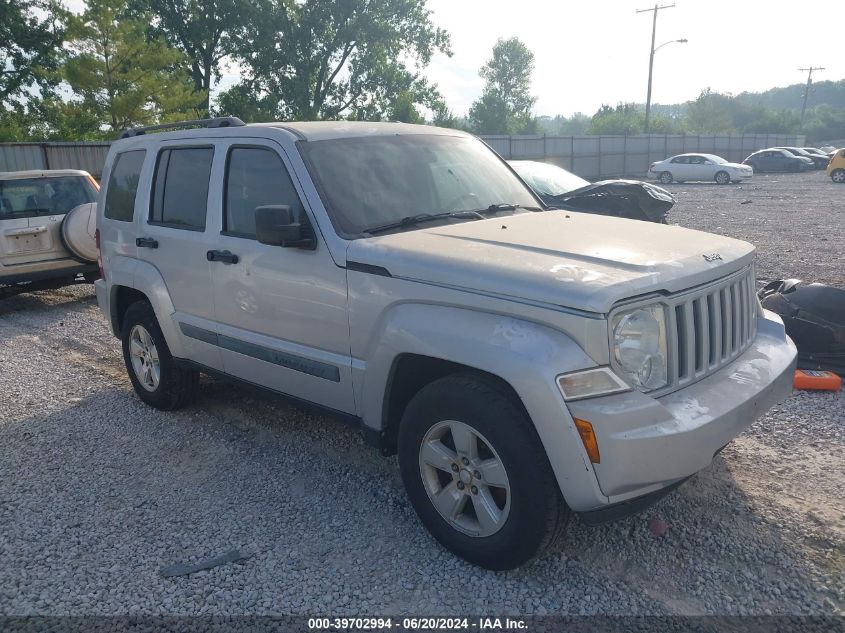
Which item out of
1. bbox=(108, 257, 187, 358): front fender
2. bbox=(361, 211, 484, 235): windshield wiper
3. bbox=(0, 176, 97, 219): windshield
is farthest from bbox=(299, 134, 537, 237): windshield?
bbox=(0, 176, 97, 219): windshield

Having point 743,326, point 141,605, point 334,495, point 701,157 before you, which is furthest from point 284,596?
point 701,157

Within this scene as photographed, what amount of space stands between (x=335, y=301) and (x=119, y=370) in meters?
3.80

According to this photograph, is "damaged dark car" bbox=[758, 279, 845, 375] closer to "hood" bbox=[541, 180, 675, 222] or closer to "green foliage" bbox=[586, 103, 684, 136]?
"hood" bbox=[541, 180, 675, 222]

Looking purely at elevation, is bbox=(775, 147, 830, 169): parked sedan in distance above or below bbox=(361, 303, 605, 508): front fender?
below

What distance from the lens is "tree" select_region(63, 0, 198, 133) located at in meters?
24.8

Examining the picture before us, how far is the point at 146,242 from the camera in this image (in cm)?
505

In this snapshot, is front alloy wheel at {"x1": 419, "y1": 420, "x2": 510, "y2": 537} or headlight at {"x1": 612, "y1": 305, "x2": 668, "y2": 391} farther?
front alloy wheel at {"x1": 419, "y1": 420, "x2": 510, "y2": 537}

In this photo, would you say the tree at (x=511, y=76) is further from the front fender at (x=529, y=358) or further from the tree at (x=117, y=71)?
the front fender at (x=529, y=358)

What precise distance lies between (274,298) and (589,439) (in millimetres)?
2083

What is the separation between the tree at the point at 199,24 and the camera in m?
39.5

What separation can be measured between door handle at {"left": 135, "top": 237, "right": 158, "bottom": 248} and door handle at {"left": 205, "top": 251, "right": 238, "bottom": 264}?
0.74m

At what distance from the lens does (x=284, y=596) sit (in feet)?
10.3

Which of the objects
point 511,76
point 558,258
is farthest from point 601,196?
point 511,76

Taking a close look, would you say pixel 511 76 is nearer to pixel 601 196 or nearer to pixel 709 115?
pixel 709 115
